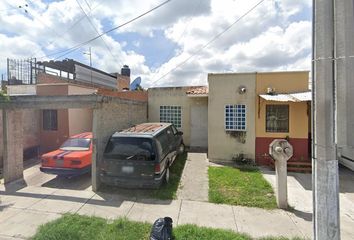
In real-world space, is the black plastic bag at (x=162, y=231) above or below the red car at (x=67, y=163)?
below

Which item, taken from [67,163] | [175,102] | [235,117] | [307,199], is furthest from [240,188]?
[175,102]

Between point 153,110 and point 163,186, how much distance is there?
23.0 ft

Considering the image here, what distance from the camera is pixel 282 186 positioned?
580 cm

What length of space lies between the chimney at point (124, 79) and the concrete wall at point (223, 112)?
15.6m

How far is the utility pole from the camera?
9.11 feet

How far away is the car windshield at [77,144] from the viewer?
27.1 ft

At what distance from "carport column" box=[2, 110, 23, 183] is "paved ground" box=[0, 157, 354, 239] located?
600 mm

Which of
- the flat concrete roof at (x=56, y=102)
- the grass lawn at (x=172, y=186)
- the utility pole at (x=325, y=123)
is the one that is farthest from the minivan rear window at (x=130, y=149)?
the utility pole at (x=325, y=123)

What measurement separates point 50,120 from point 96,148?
22.9 ft

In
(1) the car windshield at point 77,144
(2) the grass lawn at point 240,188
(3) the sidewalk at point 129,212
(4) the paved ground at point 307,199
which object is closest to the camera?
(3) the sidewalk at point 129,212

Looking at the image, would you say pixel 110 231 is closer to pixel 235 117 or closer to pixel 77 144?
pixel 77 144

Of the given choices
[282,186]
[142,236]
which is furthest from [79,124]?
[282,186]

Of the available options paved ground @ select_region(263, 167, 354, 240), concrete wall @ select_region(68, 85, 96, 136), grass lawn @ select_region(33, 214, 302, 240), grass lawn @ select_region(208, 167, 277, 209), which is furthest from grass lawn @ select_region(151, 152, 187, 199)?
concrete wall @ select_region(68, 85, 96, 136)

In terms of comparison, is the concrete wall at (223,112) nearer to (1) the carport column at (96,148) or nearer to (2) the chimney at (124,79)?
(1) the carport column at (96,148)
